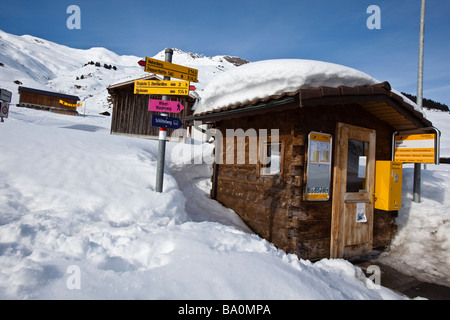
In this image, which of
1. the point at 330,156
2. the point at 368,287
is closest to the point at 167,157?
the point at 330,156

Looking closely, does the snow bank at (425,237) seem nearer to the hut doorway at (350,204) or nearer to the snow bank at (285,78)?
the hut doorway at (350,204)

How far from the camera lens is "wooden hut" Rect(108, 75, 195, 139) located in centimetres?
1490

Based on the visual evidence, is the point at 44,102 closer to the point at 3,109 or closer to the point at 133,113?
the point at 133,113

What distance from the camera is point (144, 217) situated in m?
4.02

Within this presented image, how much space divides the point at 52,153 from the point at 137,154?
1885 mm

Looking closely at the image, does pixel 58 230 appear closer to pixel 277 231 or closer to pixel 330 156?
pixel 277 231

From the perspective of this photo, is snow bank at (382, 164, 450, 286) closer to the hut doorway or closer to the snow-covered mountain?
the hut doorway

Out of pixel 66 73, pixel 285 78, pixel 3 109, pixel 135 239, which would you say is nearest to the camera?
pixel 135 239

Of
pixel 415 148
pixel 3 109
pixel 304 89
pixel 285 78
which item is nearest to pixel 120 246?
pixel 304 89

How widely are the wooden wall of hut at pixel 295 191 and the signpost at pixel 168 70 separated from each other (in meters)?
1.62

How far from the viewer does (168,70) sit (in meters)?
4.41

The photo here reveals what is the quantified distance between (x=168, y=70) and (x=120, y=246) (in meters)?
3.01

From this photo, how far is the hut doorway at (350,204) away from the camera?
4598 millimetres

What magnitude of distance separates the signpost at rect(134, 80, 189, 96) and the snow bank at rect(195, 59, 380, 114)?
112cm
